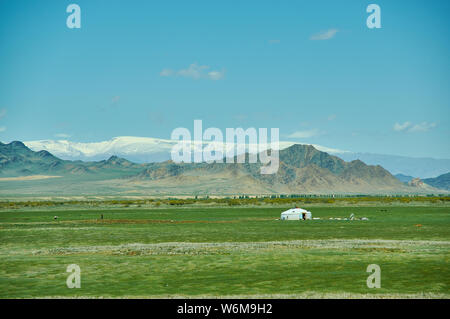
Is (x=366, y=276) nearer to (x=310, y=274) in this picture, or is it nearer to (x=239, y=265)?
(x=310, y=274)

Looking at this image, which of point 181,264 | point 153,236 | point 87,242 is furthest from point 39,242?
point 181,264

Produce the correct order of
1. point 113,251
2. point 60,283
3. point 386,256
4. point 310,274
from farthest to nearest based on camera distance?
point 113,251
point 386,256
point 310,274
point 60,283

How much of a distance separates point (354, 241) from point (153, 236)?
18915 mm

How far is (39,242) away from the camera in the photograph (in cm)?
5031

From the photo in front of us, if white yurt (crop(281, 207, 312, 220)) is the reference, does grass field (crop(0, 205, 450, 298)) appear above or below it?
above

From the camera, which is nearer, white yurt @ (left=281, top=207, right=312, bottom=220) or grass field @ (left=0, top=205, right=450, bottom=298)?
grass field @ (left=0, top=205, right=450, bottom=298)

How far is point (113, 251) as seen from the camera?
139ft

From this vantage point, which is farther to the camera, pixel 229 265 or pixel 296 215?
pixel 296 215

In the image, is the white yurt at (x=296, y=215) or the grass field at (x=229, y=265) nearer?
the grass field at (x=229, y=265)

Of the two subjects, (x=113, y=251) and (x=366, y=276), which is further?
(x=113, y=251)

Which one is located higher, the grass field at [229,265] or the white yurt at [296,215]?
the grass field at [229,265]

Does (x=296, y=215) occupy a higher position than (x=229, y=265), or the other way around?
(x=229, y=265)

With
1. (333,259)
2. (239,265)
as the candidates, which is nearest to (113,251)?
(239,265)
